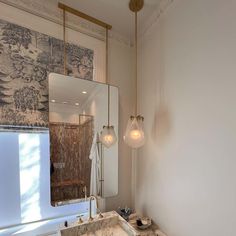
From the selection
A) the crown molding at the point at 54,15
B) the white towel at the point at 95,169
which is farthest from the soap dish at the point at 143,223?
the crown molding at the point at 54,15

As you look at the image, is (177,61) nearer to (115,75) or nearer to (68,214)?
(115,75)

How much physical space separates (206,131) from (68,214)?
4.04 feet

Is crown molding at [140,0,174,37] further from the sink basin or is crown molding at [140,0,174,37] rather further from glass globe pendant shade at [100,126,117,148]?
the sink basin

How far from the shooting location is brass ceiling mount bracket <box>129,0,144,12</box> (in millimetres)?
1303

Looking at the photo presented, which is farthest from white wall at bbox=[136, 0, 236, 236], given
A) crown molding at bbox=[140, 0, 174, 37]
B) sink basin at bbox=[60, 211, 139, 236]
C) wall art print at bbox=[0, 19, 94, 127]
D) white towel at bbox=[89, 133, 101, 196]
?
wall art print at bbox=[0, 19, 94, 127]

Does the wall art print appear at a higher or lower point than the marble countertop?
higher

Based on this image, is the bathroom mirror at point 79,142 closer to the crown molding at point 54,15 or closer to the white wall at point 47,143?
the white wall at point 47,143

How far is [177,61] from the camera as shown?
1212 mm

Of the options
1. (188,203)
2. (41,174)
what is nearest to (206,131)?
(188,203)

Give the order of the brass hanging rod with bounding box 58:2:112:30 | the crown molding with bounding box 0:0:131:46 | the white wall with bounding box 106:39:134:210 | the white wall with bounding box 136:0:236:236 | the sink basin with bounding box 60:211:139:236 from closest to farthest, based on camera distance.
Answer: the white wall with bounding box 136:0:236:236
the sink basin with bounding box 60:211:139:236
the crown molding with bounding box 0:0:131:46
the brass hanging rod with bounding box 58:2:112:30
the white wall with bounding box 106:39:134:210

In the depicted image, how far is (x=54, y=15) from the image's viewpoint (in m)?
1.37

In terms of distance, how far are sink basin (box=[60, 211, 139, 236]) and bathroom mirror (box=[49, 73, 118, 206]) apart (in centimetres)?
22

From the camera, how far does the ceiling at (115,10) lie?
1.33 metres

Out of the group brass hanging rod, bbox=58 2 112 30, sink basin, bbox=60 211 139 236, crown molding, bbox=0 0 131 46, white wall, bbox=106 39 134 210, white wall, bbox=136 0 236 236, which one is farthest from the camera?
white wall, bbox=106 39 134 210
